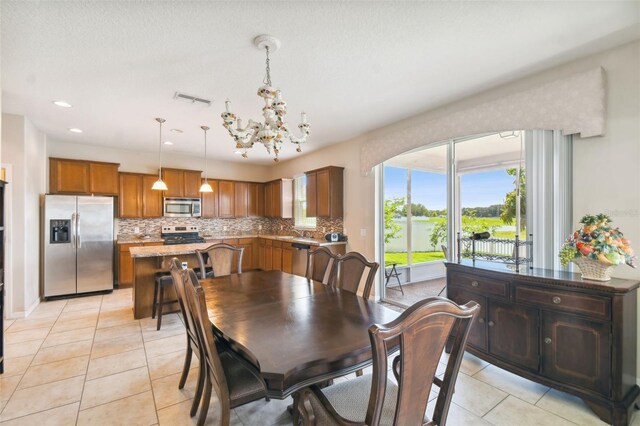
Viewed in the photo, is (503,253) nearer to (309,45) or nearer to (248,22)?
(309,45)

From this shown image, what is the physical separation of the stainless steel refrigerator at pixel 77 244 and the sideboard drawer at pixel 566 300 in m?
6.02

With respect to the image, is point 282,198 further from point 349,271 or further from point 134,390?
point 134,390

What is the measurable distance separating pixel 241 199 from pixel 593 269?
647 centimetres

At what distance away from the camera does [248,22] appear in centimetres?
199

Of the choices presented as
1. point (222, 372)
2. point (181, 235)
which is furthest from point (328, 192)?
point (222, 372)

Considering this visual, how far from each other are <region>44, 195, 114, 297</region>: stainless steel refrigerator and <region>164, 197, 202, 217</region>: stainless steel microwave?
3.54ft

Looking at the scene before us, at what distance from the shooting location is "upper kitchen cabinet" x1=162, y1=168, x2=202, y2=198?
236 inches

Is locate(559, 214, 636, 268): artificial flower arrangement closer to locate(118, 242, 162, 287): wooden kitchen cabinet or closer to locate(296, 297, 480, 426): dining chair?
locate(296, 297, 480, 426): dining chair

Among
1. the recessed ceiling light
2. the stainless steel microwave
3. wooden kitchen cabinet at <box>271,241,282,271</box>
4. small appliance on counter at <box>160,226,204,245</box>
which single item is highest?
the recessed ceiling light

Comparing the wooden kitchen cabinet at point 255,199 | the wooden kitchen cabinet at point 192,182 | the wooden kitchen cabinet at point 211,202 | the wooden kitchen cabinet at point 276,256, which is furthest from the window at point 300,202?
the wooden kitchen cabinet at point 192,182

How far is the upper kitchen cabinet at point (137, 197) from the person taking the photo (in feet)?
18.3

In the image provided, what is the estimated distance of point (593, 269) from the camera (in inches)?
82.6

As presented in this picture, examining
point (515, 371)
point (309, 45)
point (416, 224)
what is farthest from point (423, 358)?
point (416, 224)

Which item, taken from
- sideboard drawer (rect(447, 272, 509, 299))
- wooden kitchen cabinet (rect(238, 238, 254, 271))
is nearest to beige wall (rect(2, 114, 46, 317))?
wooden kitchen cabinet (rect(238, 238, 254, 271))
